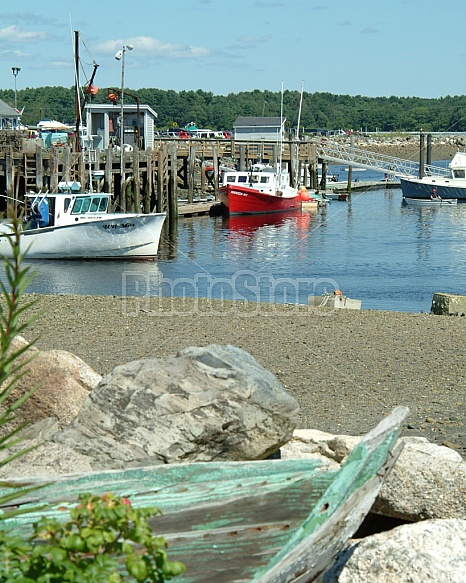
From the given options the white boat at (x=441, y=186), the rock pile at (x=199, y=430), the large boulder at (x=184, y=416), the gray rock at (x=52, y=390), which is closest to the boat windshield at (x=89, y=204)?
the gray rock at (x=52, y=390)

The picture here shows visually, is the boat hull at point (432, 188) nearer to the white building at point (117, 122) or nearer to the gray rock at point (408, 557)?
the white building at point (117, 122)

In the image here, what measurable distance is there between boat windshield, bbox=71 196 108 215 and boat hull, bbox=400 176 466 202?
3613 cm

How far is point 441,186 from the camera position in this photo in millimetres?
62562

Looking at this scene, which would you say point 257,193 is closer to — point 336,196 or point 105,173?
point 105,173

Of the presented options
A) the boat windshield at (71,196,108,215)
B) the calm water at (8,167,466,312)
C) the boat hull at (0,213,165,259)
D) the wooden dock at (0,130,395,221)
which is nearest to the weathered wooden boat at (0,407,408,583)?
the calm water at (8,167,466,312)

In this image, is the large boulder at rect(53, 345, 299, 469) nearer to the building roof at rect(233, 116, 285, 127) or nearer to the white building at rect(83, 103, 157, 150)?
the white building at rect(83, 103, 157, 150)

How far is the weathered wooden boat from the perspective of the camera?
4.03 m

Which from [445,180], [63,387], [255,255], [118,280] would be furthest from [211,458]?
[445,180]

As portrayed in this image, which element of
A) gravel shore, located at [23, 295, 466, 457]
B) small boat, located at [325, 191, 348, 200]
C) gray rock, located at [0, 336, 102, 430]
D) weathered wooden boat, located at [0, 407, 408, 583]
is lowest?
small boat, located at [325, 191, 348, 200]

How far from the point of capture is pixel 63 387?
7031 mm

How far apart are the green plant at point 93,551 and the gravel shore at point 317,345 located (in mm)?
5836

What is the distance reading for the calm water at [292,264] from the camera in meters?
25.1

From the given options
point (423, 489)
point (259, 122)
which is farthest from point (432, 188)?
point (423, 489)

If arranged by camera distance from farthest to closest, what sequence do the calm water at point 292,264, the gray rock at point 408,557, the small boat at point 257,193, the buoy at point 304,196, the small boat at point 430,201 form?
1. the small boat at point 430,201
2. the buoy at point 304,196
3. the small boat at point 257,193
4. the calm water at point 292,264
5. the gray rock at point 408,557
